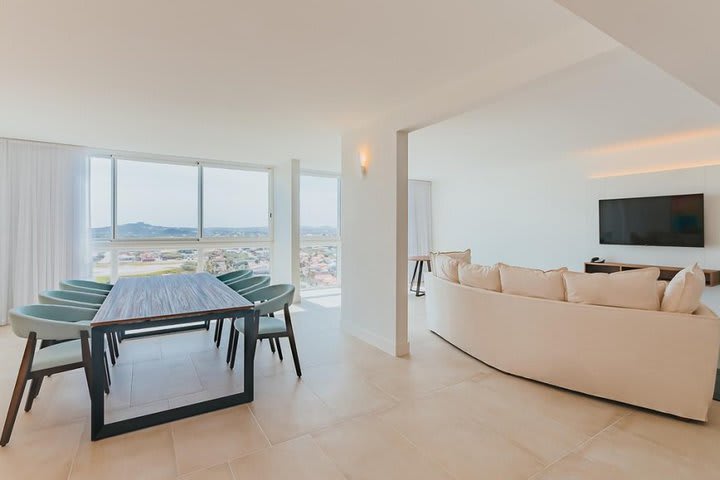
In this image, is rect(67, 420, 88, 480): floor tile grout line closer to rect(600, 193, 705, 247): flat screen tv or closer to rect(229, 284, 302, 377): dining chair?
rect(229, 284, 302, 377): dining chair

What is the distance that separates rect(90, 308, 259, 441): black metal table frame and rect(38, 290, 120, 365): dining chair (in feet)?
2.74

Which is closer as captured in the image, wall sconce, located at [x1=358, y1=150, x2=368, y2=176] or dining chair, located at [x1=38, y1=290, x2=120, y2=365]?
dining chair, located at [x1=38, y1=290, x2=120, y2=365]

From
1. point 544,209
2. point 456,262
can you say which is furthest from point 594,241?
point 456,262

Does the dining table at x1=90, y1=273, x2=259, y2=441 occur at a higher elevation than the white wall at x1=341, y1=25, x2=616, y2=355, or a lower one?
lower

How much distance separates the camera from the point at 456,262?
373 centimetres

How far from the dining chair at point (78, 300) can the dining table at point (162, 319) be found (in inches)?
7.7

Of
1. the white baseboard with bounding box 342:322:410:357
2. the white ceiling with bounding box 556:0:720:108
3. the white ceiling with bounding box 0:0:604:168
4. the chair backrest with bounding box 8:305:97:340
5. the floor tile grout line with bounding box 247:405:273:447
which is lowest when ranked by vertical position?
the floor tile grout line with bounding box 247:405:273:447

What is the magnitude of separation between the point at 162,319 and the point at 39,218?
3.76 m

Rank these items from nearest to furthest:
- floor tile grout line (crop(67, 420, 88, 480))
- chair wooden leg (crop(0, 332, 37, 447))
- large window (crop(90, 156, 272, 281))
→ floor tile grout line (crop(67, 420, 88, 480))
chair wooden leg (crop(0, 332, 37, 447))
large window (crop(90, 156, 272, 281))

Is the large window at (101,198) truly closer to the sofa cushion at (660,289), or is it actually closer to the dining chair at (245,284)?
the dining chair at (245,284)

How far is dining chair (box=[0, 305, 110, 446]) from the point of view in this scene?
1979mm

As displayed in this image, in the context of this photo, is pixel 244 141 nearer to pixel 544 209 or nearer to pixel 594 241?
pixel 544 209

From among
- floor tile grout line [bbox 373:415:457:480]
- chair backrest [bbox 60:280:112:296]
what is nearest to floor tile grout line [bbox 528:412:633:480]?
floor tile grout line [bbox 373:415:457:480]

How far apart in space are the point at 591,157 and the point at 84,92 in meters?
6.49
